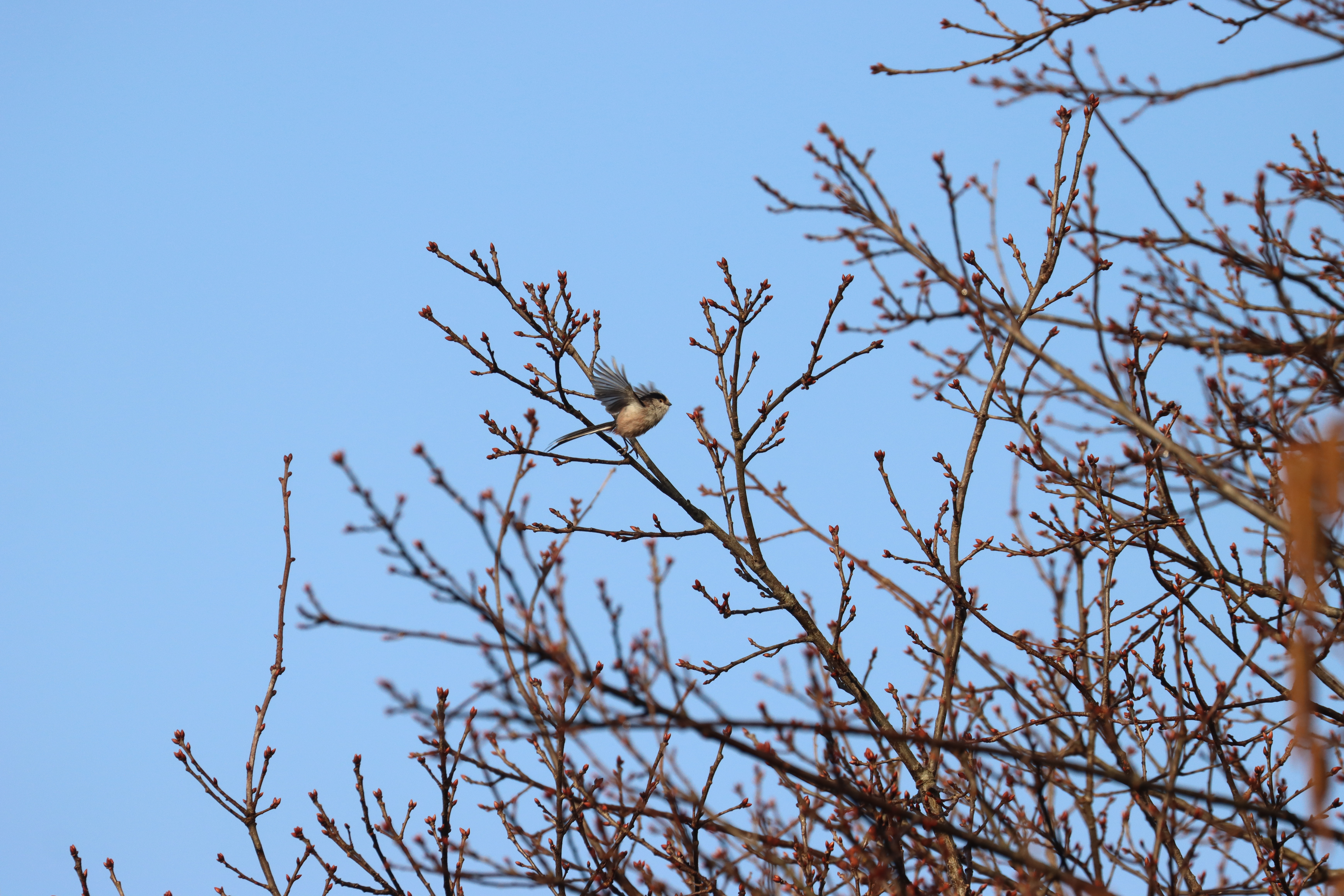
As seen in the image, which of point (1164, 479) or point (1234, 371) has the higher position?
point (1234, 371)

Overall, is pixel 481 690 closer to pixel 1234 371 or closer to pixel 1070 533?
pixel 1070 533

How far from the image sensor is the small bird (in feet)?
17.2

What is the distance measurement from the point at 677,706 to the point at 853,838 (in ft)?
2.81

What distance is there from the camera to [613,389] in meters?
5.33

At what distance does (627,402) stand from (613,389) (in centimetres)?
17

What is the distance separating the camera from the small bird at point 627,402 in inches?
207

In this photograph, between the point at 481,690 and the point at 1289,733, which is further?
the point at 1289,733

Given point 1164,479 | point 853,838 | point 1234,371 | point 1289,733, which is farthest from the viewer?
point 1234,371

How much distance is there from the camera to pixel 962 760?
10.3ft

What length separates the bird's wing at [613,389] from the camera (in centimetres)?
523

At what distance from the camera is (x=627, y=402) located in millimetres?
5465

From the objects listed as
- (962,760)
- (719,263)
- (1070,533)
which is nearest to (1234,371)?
(1070,533)

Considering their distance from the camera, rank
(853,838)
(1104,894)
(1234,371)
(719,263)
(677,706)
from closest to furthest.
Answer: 1. (1104,894)
2. (677,706)
3. (853,838)
4. (719,263)
5. (1234,371)

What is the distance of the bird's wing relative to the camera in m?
5.23
